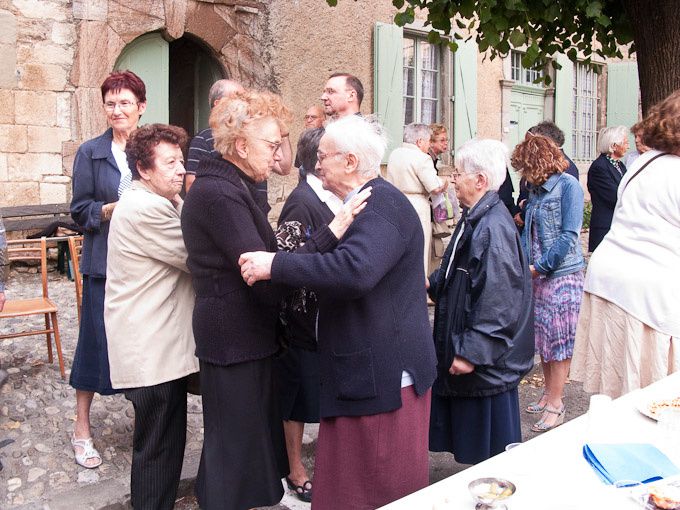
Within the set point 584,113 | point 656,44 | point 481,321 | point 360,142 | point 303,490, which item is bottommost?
point 303,490

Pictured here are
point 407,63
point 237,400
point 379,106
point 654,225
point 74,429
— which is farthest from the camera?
point 407,63

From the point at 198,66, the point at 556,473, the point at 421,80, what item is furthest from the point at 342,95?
the point at 421,80

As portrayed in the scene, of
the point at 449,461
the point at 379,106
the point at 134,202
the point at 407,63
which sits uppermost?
the point at 407,63

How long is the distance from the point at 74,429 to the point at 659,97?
195 inches

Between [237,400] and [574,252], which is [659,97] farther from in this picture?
[237,400]

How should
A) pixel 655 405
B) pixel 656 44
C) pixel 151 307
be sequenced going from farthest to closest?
pixel 656 44
pixel 151 307
pixel 655 405

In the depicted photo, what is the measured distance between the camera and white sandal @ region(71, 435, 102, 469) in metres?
3.82

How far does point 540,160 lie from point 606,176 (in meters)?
2.66

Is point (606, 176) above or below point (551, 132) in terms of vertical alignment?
below

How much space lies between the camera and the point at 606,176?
22.5 ft

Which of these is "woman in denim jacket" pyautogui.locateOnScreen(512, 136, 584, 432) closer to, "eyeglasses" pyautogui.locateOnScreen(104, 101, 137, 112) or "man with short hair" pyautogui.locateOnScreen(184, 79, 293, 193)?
"man with short hair" pyautogui.locateOnScreen(184, 79, 293, 193)

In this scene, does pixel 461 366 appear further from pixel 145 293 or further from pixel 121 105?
pixel 121 105

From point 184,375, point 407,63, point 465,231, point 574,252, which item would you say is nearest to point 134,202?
point 184,375

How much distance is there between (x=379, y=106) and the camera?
10375 mm
